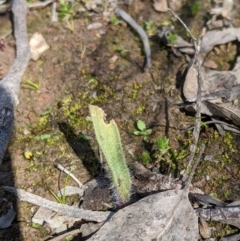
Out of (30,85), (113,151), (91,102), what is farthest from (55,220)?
(30,85)

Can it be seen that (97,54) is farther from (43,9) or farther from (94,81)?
(43,9)

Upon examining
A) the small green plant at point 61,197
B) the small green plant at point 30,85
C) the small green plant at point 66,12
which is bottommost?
the small green plant at point 61,197

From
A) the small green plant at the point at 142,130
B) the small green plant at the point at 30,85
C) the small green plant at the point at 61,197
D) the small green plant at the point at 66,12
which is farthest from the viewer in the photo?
the small green plant at the point at 66,12

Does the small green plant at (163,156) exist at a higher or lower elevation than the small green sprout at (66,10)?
Answer: lower

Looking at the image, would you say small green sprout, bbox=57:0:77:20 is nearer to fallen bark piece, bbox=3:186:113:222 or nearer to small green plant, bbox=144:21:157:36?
small green plant, bbox=144:21:157:36

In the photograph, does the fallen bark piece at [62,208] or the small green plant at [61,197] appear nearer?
the fallen bark piece at [62,208]

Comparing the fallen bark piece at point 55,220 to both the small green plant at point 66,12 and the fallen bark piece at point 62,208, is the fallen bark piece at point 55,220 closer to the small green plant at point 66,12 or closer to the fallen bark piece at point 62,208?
the fallen bark piece at point 62,208

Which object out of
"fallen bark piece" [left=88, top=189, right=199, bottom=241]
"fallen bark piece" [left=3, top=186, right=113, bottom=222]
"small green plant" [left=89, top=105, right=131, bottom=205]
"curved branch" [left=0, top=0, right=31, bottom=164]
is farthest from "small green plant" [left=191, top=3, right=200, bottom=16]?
"fallen bark piece" [left=3, top=186, right=113, bottom=222]

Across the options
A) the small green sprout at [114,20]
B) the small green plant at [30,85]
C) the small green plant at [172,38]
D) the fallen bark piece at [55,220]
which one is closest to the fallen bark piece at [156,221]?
the fallen bark piece at [55,220]
